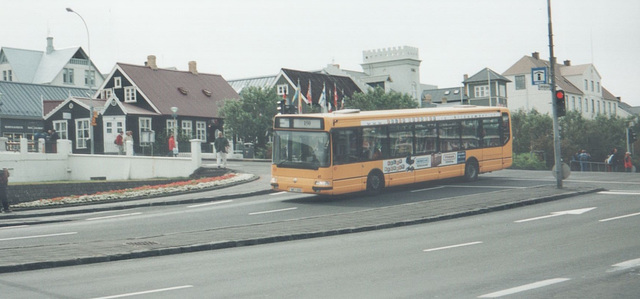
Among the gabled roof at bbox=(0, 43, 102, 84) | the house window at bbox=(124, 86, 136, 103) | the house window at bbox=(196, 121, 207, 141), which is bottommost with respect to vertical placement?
the house window at bbox=(196, 121, 207, 141)

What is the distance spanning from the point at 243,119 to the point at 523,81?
48332 millimetres

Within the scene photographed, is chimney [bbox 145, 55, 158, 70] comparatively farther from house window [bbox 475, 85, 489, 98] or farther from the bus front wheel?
the bus front wheel

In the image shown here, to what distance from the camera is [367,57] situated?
89.8m

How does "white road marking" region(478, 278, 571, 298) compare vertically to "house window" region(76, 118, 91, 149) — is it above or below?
below

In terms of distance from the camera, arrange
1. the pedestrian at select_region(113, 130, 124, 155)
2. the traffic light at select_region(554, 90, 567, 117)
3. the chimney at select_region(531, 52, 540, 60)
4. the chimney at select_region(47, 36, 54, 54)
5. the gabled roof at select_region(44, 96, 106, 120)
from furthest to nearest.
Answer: the chimney at select_region(47, 36, 54, 54) < the chimney at select_region(531, 52, 540, 60) < the gabled roof at select_region(44, 96, 106, 120) < the pedestrian at select_region(113, 130, 124, 155) < the traffic light at select_region(554, 90, 567, 117)

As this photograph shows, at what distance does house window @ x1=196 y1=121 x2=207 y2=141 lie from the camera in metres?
63.4

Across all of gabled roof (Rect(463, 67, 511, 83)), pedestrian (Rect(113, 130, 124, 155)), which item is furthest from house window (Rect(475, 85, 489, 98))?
pedestrian (Rect(113, 130, 124, 155))

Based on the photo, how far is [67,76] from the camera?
96125 millimetres

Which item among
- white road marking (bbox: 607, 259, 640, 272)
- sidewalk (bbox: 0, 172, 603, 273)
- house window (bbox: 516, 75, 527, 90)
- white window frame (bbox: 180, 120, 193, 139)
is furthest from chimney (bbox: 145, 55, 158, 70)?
white road marking (bbox: 607, 259, 640, 272)

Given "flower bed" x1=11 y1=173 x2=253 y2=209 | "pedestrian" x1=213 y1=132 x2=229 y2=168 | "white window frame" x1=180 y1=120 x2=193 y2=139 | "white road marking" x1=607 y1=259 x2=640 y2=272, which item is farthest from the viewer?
"white window frame" x1=180 y1=120 x2=193 y2=139

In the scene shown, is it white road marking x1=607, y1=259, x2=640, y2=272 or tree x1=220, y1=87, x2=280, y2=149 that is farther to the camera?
tree x1=220, y1=87, x2=280, y2=149

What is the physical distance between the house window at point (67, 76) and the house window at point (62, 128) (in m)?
36.1

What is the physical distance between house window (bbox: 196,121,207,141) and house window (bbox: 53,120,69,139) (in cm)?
1089

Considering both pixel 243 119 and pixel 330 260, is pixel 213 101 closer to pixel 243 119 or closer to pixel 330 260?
pixel 243 119
